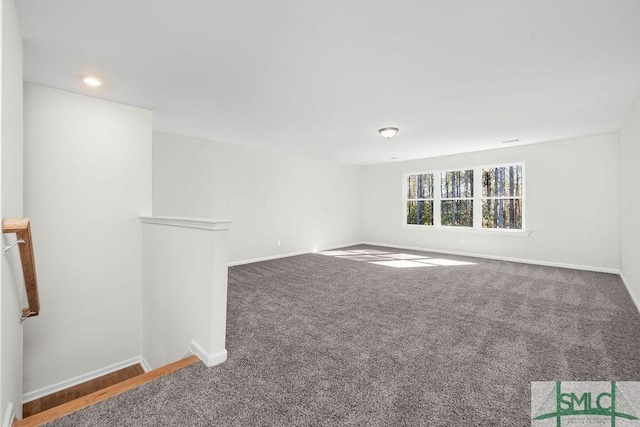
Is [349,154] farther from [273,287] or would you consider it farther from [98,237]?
[98,237]

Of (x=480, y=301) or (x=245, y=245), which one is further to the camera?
(x=245, y=245)

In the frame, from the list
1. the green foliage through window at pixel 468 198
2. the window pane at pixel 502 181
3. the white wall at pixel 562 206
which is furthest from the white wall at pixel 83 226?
the window pane at pixel 502 181

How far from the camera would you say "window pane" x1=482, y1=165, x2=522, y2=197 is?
5.54m

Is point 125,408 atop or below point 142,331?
atop

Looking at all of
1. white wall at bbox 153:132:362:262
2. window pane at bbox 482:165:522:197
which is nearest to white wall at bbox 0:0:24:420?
white wall at bbox 153:132:362:262

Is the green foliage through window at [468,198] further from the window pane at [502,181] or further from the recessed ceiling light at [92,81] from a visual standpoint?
the recessed ceiling light at [92,81]

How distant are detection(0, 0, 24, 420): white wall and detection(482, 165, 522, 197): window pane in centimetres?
685

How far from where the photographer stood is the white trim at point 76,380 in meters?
2.62

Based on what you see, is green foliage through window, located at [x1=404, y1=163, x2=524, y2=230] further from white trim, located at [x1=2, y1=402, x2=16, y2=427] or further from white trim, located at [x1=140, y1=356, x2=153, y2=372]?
white trim, located at [x1=2, y1=402, x2=16, y2=427]

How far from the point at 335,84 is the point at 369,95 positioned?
18.1 inches

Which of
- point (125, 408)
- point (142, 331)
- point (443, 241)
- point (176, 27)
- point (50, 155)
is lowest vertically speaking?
point (142, 331)

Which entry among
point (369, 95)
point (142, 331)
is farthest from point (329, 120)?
point (142, 331)

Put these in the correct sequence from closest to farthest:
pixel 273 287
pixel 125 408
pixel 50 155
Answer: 1. pixel 125 408
2. pixel 50 155
3. pixel 273 287

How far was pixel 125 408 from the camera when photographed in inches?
58.1
